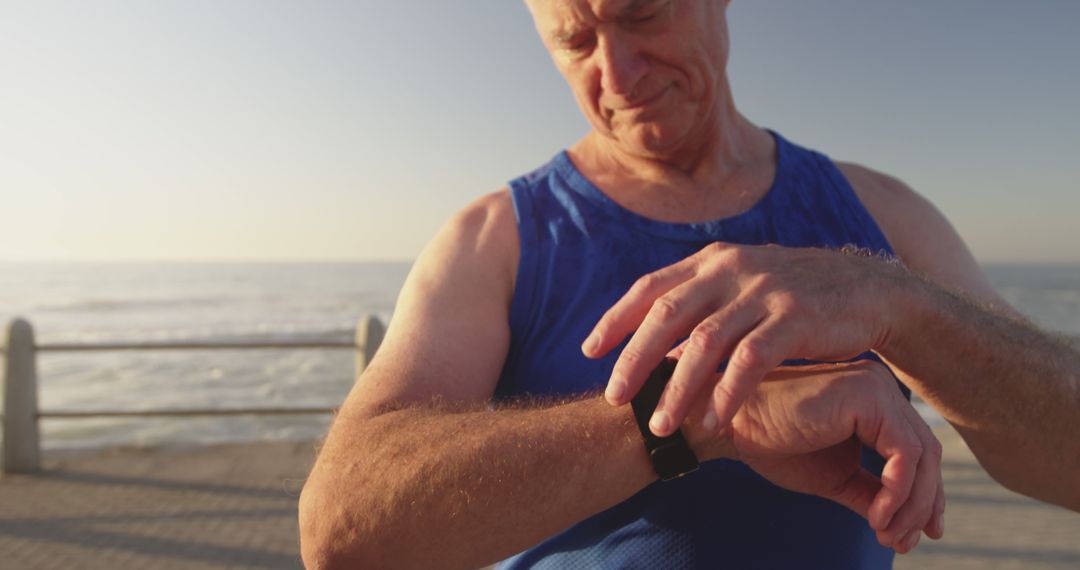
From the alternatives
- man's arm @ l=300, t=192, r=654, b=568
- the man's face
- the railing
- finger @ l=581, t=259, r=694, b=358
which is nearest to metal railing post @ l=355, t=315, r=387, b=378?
the railing

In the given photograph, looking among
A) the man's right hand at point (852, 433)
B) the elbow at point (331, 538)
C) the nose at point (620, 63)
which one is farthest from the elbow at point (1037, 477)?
the elbow at point (331, 538)

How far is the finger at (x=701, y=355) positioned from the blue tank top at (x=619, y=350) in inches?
14.3

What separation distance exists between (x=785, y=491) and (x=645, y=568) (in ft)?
0.97

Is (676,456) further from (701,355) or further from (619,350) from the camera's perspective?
(619,350)

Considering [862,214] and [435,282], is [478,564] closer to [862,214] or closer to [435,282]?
[435,282]

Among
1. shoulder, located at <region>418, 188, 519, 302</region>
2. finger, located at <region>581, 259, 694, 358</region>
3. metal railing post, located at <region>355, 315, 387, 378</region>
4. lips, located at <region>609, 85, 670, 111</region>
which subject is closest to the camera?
finger, located at <region>581, 259, 694, 358</region>

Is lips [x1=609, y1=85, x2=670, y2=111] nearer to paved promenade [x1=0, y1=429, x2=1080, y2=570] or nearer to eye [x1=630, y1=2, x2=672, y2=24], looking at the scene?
eye [x1=630, y1=2, x2=672, y2=24]

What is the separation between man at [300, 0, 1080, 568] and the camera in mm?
947

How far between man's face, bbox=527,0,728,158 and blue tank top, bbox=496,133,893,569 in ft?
0.57

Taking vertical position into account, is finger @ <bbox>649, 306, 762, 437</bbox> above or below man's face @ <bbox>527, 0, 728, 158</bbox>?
below

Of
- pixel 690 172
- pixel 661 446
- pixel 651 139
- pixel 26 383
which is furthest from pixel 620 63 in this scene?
pixel 26 383

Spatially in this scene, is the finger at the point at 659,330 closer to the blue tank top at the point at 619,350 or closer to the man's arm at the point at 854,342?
the man's arm at the point at 854,342

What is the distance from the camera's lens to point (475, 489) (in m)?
0.95

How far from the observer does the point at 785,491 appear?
1.26 meters
